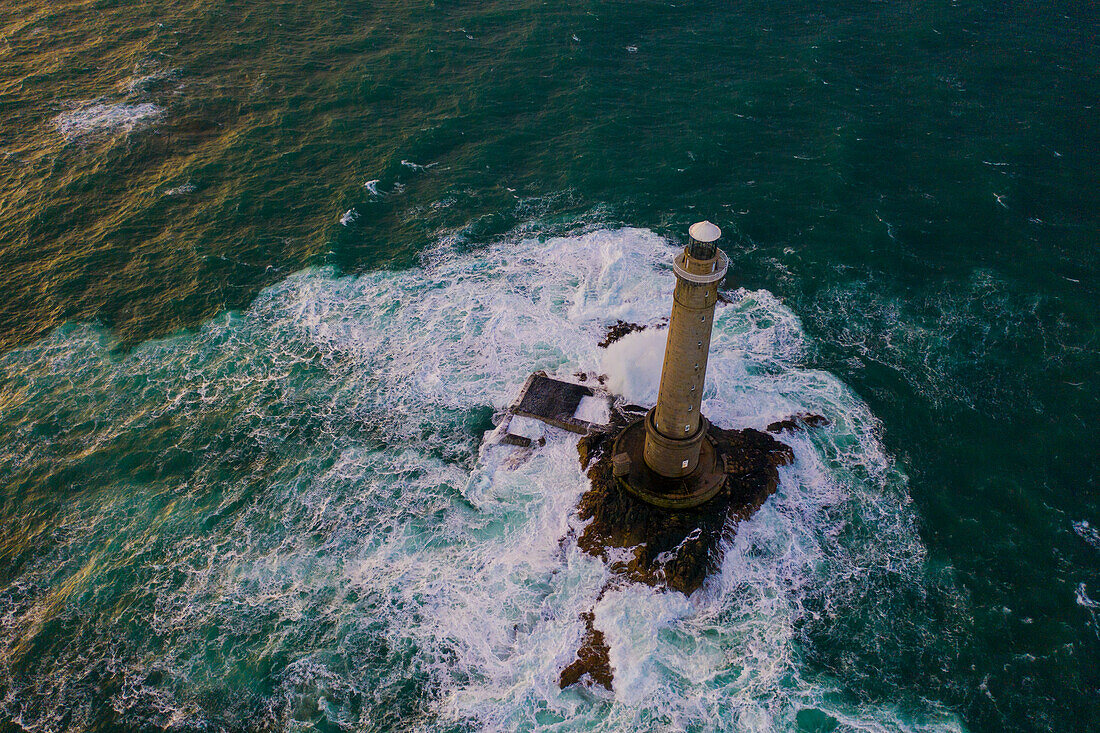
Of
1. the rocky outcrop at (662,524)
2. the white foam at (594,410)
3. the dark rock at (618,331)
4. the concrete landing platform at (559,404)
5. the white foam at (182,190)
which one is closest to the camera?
the rocky outcrop at (662,524)

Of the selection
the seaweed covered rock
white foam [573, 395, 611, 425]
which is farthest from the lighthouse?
white foam [573, 395, 611, 425]

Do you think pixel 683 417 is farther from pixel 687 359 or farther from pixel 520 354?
pixel 520 354

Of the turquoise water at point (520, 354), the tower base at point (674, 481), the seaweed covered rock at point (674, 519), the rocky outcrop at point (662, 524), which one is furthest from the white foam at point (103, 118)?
the tower base at point (674, 481)

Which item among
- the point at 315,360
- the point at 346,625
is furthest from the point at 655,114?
the point at 346,625

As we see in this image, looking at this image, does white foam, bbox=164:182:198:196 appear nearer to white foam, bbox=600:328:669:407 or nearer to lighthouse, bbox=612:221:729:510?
white foam, bbox=600:328:669:407

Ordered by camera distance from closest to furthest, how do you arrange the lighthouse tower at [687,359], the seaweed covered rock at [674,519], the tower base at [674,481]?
the lighthouse tower at [687,359], the seaweed covered rock at [674,519], the tower base at [674,481]

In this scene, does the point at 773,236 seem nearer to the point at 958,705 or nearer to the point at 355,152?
the point at 958,705

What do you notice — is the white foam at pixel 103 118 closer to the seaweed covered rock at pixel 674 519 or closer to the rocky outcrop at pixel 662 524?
the rocky outcrop at pixel 662 524
